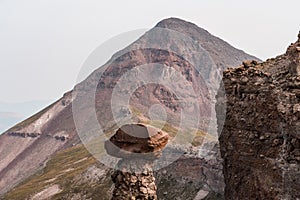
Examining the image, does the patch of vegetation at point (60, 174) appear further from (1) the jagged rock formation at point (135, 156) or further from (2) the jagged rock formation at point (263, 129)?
(1) the jagged rock formation at point (135, 156)

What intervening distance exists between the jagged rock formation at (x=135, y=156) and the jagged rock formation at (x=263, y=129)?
9.85 m

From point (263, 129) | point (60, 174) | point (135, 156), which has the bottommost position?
point (60, 174)

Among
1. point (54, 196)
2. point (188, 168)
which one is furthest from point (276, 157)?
point (54, 196)

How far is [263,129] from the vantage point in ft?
74.0

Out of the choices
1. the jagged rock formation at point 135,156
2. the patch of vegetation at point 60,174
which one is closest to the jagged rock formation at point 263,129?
the jagged rock formation at point 135,156

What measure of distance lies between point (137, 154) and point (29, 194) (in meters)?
143

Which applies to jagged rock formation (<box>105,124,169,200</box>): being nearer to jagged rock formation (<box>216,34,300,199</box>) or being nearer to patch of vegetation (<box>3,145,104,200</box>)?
jagged rock formation (<box>216,34,300,199</box>)

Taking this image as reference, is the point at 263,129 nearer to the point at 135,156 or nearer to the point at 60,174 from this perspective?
the point at 135,156

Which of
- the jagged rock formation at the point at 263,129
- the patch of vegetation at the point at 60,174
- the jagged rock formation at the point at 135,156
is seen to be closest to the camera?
the jagged rock formation at the point at 135,156

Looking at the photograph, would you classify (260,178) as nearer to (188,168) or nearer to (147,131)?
(147,131)

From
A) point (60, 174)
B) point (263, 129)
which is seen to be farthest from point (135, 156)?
point (60, 174)

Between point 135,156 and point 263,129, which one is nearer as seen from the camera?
point 135,156

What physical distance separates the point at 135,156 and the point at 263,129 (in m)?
11.7

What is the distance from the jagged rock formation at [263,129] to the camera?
20641 mm
